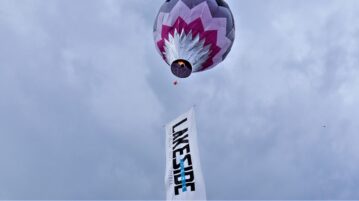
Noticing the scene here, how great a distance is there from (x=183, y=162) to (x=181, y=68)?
7.34 metres

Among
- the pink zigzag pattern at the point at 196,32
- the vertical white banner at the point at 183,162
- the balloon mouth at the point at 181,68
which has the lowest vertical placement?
the vertical white banner at the point at 183,162

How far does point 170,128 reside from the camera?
15055 millimetres

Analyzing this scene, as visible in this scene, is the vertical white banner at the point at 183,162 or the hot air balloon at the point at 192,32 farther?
the hot air balloon at the point at 192,32

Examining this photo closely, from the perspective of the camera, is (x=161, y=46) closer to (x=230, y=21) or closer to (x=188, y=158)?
(x=230, y=21)

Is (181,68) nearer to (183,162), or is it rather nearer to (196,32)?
(196,32)

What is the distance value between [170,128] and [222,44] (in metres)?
7.42

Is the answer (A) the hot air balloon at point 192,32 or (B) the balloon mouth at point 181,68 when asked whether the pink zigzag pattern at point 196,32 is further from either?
(B) the balloon mouth at point 181,68

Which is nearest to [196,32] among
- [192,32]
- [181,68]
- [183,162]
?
[192,32]

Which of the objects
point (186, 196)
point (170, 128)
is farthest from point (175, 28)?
point (186, 196)

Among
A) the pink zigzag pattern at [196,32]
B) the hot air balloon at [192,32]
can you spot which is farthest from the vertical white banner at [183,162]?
the pink zigzag pattern at [196,32]

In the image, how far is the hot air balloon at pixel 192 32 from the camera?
1956cm

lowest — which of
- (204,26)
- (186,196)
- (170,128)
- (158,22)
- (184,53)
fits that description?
(186,196)

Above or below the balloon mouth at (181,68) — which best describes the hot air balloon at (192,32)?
above

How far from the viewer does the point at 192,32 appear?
64.2ft
